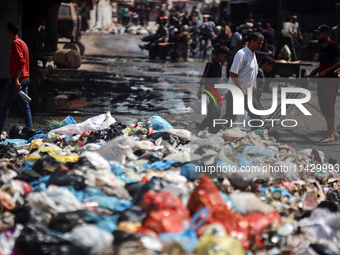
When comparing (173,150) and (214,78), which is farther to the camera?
(214,78)

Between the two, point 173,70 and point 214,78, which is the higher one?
point 214,78

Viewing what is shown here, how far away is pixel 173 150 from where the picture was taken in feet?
20.9

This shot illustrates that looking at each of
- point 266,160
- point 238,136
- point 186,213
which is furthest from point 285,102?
point 186,213

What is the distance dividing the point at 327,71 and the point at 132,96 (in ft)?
19.4

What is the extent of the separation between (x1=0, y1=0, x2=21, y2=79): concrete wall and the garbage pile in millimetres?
7077

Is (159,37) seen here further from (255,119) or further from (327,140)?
(255,119)

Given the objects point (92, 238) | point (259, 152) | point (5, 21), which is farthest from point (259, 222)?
point (5, 21)

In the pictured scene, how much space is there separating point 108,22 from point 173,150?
4568 cm

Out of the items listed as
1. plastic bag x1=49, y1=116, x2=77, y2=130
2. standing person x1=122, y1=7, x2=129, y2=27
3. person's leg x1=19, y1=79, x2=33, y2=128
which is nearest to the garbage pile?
plastic bag x1=49, y1=116, x2=77, y2=130

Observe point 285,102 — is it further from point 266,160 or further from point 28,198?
point 28,198

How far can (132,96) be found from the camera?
13.5m

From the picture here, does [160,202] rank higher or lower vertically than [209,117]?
higher

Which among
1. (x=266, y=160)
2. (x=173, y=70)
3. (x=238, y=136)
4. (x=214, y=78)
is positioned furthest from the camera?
(x=173, y=70)

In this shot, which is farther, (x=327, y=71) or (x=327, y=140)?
(x=327, y=140)
